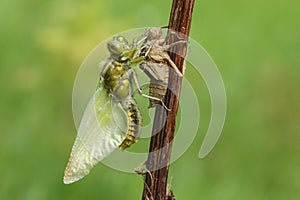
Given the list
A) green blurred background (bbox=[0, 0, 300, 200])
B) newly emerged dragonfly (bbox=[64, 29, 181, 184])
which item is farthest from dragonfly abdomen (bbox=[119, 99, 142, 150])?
green blurred background (bbox=[0, 0, 300, 200])

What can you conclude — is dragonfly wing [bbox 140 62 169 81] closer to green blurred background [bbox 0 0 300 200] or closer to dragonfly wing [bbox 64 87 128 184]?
dragonfly wing [bbox 64 87 128 184]

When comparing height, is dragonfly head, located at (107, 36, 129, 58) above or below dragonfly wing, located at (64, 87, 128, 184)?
above

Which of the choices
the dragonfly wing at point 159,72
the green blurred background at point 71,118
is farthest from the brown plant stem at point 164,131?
the green blurred background at point 71,118

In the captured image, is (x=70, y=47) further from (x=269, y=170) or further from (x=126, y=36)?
(x=126, y=36)

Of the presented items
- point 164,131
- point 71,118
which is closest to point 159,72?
point 164,131

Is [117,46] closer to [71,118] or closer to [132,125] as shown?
[132,125]

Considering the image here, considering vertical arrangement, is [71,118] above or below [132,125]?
above

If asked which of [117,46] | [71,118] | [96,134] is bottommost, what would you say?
[96,134]
